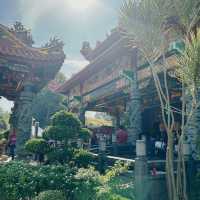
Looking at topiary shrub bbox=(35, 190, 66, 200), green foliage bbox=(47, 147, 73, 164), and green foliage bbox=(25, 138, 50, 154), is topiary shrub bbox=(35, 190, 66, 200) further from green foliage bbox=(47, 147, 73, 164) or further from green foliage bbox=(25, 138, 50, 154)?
green foliage bbox=(25, 138, 50, 154)

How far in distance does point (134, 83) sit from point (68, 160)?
14.6ft

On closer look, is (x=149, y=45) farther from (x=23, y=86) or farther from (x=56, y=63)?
(x=23, y=86)

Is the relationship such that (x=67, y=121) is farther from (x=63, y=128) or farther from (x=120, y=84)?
(x=120, y=84)

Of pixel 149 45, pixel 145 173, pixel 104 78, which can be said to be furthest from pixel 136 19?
pixel 104 78

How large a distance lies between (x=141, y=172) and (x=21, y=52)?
17.1 feet

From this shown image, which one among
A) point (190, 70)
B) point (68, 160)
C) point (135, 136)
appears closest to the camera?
point (190, 70)

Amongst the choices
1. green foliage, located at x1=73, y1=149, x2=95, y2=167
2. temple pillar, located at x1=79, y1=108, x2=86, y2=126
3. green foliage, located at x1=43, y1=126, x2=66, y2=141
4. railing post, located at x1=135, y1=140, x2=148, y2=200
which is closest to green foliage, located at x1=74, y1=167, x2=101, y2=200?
railing post, located at x1=135, y1=140, x2=148, y2=200

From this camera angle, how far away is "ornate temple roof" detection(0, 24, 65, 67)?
26.8ft

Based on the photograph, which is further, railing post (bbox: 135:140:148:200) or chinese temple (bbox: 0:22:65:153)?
chinese temple (bbox: 0:22:65:153)

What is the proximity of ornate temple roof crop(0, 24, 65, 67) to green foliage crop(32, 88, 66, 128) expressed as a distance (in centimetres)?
2962

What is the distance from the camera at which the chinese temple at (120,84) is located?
10281mm

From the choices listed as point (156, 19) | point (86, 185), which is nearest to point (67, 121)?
point (86, 185)

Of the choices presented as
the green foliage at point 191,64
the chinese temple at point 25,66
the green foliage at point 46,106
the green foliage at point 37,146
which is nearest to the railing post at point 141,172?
the green foliage at point 191,64

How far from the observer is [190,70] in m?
4.58
